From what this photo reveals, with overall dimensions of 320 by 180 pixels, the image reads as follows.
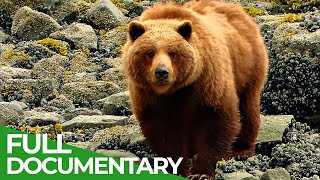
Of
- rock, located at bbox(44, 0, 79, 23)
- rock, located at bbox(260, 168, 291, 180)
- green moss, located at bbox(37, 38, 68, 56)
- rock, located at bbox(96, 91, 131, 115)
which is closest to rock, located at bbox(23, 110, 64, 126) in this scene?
rock, located at bbox(96, 91, 131, 115)

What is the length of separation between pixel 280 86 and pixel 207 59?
351cm

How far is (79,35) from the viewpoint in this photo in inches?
610

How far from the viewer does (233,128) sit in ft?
28.8

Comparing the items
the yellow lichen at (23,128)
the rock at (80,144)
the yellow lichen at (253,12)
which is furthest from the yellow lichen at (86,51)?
the rock at (80,144)

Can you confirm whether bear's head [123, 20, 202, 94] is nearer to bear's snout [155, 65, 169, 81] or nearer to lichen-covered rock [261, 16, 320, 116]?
bear's snout [155, 65, 169, 81]

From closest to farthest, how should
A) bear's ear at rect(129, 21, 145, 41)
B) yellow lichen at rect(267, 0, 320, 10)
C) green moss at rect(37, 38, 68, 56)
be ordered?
bear's ear at rect(129, 21, 145, 41) < green moss at rect(37, 38, 68, 56) < yellow lichen at rect(267, 0, 320, 10)

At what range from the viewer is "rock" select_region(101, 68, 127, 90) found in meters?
13.2

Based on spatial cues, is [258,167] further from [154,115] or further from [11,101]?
[11,101]

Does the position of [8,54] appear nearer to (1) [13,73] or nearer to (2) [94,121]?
(1) [13,73]

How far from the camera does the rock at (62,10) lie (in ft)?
56.5

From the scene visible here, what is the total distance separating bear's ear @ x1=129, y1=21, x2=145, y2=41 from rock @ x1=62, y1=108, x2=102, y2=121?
2981 millimetres

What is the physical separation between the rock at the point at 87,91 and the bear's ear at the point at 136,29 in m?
3.81

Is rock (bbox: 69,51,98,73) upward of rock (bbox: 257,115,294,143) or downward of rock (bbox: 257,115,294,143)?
upward

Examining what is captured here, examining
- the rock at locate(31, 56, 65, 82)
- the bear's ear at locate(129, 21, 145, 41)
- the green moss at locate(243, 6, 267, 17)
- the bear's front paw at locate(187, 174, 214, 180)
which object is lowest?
the bear's front paw at locate(187, 174, 214, 180)
